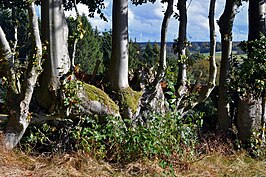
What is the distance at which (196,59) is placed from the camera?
6969 mm

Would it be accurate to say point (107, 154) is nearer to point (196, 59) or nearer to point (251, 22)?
point (196, 59)

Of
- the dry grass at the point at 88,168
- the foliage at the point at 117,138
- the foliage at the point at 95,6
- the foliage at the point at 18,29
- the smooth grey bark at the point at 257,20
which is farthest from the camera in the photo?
the foliage at the point at 95,6

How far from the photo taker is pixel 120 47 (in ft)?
19.1

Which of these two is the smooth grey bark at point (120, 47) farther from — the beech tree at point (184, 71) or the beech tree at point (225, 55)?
the beech tree at point (225, 55)

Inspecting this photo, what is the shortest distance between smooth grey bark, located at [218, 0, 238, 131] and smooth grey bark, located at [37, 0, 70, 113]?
3.34 m

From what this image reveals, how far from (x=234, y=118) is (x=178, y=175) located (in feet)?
9.11

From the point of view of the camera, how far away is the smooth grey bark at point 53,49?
4969 mm

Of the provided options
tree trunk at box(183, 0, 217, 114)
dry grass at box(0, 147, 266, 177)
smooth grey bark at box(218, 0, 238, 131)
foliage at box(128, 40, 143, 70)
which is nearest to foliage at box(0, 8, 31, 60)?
dry grass at box(0, 147, 266, 177)

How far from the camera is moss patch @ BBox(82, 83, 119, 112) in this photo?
545 cm

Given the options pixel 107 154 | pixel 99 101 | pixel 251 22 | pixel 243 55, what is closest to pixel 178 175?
pixel 107 154

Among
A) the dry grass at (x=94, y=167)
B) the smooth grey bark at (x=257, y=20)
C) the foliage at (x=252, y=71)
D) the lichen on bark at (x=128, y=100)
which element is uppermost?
the smooth grey bark at (x=257, y=20)

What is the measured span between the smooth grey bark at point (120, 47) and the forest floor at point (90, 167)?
1.43 metres

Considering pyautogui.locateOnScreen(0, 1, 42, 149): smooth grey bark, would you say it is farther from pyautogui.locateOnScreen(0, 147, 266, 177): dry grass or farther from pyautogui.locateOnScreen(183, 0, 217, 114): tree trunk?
pyautogui.locateOnScreen(183, 0, 217, 114): tree trunk

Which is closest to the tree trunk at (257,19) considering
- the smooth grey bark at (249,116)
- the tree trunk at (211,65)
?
the tree trunk at (211,65)
